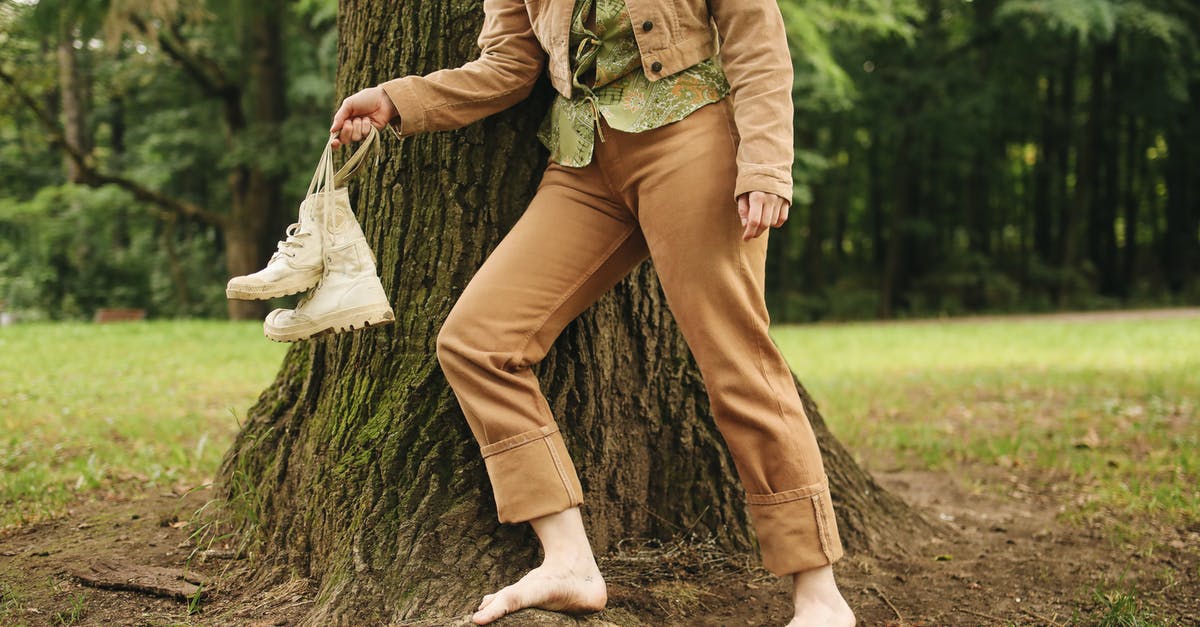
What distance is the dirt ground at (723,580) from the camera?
8.52ft

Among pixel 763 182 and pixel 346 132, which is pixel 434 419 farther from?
pixel 763 182

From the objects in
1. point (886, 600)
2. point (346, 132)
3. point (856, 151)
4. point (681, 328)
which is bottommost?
point (886, 600)

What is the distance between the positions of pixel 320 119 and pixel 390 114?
14.7 metres

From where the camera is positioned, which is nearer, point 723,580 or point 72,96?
point 723,580

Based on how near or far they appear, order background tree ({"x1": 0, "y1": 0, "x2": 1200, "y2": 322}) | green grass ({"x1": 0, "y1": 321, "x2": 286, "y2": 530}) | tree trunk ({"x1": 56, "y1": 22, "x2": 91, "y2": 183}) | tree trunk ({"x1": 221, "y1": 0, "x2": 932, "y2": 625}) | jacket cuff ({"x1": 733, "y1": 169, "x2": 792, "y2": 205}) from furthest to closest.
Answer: tree trunk ({"x1": 56, "y1": 22, "x2": 91, "y2": 183})
background tree ({"x1": 0, "y1": 0, "x2": 1200, "y2": 322})
green grass ({"x1": 0, "y1": 321, "x2": 286, "y2": 530})
tree trunk ({"x1": 221, "y1": 0, "x2": 932, "y2": 625})
jacket cuff ({"x1": 733, "y1": 169, "x2": 792, "y2": 205})

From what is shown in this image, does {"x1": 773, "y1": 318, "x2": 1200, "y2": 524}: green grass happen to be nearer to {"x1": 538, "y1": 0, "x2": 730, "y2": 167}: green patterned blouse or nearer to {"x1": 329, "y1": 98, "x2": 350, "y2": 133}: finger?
{"x1": 538, "y1": 0, "x2": 730, "y2": 167}: green patterned blouse

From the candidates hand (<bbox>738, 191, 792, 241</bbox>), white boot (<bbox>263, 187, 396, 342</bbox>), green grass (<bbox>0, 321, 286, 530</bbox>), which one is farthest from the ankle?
green grass (<bbox>0, 321, 286, 530</bbox>)

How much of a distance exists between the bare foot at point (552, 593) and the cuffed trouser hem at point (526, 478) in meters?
0.15

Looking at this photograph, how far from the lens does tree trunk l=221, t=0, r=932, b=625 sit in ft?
8.47

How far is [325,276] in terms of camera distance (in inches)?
96.4

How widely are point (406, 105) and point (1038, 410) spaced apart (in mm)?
5316

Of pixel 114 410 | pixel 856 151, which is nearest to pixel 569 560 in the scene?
pixel 114 410

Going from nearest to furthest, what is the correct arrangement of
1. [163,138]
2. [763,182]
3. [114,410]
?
[763,182], [114,410], [163,138]

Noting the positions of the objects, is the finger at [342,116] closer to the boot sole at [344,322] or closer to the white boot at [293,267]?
the white boot at [293,267]
